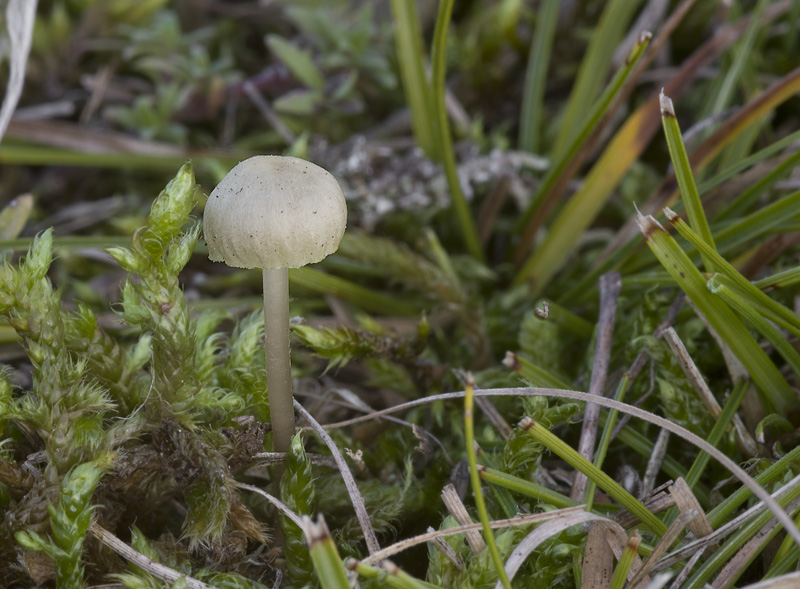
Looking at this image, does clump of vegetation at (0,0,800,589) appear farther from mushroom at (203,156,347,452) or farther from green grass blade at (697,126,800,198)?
mushroom at (203,156,347,452)

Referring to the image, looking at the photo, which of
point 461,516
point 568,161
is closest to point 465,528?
point 461,516

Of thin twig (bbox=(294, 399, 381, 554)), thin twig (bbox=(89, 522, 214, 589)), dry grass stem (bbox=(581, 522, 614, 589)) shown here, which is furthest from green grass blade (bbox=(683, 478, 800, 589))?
thin twig (bbox=(89, 522, 214, 589))

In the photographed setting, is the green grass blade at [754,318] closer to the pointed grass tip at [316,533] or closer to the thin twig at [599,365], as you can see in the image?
the thin twig at [599,365]

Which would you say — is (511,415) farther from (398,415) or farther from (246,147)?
(246,147)

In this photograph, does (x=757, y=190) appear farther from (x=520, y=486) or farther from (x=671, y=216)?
(x=520, y=486)

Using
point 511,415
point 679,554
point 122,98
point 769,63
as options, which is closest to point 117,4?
point 122,98

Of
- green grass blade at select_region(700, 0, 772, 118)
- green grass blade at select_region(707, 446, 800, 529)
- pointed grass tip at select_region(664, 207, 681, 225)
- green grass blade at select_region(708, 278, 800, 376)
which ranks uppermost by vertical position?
green grass blade at select_region(700, 0, 772, 118)
